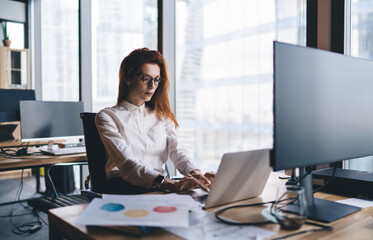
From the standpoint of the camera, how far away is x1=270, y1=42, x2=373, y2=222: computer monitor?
0.90 m

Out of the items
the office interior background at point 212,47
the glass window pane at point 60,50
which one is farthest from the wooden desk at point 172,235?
the glass window pane at point 60,50

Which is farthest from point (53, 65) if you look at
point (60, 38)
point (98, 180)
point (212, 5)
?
point (98, 180)

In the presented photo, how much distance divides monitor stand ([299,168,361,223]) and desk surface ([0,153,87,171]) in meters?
1.92

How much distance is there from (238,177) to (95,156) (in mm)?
1129

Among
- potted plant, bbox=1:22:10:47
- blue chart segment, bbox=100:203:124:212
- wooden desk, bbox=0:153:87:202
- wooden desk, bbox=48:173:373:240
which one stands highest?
potted plant, bbox=1:22:10:47

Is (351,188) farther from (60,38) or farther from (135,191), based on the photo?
(60,38)

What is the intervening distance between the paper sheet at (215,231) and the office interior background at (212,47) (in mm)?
1033

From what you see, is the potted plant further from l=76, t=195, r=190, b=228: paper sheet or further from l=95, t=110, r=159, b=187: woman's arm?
l=76, t=195, r=190, b=228: paper sheet

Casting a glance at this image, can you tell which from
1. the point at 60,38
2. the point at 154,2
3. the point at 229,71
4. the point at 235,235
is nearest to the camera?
the point at 235,235

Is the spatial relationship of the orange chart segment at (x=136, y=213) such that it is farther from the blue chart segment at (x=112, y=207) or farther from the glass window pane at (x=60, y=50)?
the glass window pane at (x=60, y=50)

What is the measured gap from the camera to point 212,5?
328cm

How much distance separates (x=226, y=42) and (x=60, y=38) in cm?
338

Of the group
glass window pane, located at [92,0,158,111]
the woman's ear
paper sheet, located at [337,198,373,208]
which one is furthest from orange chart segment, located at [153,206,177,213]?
glass window pane, located at [92,0,158,111]

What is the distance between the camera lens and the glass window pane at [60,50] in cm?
469
